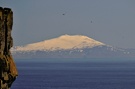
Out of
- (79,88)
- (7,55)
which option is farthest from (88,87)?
(7,55)

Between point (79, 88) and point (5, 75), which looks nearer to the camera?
point (5, 75)

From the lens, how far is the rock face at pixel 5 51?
22016 mm

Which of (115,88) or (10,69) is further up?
(10,69)

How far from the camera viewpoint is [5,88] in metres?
22.6

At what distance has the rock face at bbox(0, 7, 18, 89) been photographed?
22.0 metres

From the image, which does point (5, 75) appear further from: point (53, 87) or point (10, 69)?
point (53, 87)

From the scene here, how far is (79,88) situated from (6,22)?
375ft

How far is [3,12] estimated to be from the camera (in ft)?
73.0

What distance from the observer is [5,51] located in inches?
895

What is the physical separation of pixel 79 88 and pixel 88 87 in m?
5.17

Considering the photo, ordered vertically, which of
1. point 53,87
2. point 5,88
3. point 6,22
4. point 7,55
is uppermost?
point 6,22

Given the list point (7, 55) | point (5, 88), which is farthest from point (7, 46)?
point (5, 88)

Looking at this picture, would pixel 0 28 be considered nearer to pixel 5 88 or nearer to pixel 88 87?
pixel 5 88

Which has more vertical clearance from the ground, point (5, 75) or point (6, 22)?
point (6, 22)
